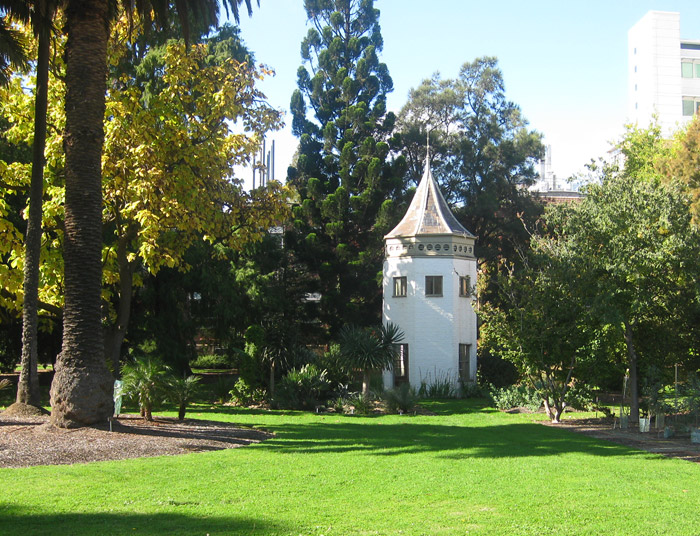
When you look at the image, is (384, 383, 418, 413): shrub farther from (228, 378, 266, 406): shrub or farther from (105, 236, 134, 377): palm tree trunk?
(105, 236, 134, 377): palm tree trunk

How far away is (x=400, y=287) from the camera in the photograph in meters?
32.2

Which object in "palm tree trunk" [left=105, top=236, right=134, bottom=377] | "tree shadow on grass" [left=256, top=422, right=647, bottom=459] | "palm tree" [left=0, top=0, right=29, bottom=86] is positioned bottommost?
"tree shadow on grass" [left=256, top=422, right=647, bottom=459]

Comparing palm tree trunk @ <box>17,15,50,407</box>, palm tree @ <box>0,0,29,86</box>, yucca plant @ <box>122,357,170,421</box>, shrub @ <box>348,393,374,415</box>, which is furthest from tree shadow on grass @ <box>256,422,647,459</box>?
palm tree @ <box>0,0,29,86</box>

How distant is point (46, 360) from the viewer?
1157 inches

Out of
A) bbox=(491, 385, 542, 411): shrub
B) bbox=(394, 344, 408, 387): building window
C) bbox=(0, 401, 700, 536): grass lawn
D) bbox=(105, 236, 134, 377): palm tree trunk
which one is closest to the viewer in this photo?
bbox=(0, 401, 700, 536): grass lawn

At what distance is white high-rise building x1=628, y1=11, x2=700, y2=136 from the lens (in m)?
62.5

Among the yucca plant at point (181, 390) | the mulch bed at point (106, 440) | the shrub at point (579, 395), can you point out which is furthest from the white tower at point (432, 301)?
the mulch bed at point (106, 440)

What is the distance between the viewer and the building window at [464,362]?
31.5m

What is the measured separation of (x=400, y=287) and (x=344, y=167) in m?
8.95

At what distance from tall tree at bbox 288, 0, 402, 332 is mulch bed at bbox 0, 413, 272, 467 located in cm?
2120

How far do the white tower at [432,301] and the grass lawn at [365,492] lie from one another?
16040 millimetres

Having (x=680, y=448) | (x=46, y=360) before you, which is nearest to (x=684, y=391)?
(x=680, y=448)

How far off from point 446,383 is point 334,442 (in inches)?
645

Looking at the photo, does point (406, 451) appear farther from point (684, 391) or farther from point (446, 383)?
point (446, 383)
